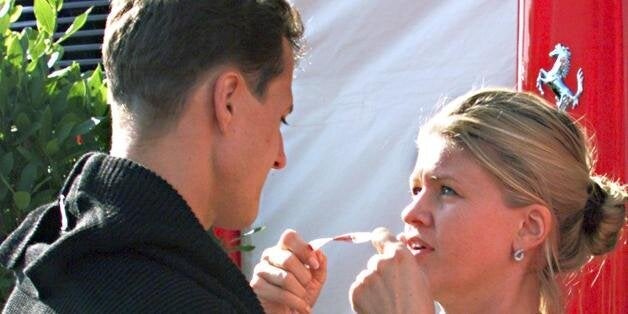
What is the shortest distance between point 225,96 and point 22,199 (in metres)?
1.30

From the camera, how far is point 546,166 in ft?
8.15

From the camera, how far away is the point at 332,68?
3.63 m

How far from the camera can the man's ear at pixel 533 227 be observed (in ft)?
8.06

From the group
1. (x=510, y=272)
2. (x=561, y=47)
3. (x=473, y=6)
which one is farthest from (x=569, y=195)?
(x=473, y=6)

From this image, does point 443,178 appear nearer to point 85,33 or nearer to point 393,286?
point 393,286

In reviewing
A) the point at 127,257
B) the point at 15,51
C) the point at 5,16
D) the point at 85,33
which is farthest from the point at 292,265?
the point at 85,33

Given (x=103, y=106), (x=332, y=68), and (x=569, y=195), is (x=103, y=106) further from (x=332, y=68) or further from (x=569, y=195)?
(x=569, y=195)

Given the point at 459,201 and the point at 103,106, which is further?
the point at 103,106

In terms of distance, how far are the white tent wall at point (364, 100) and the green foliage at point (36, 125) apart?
82 centimetres

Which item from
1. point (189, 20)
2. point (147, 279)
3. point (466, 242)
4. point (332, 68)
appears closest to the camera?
point (147, 279)

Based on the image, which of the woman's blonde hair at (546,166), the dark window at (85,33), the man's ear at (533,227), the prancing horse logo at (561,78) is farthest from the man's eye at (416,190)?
the dark window at (85,33)

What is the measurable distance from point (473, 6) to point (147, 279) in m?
2.11

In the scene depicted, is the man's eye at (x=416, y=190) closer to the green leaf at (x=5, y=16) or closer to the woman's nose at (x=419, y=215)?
the woman's nose at (x=419, y=215)

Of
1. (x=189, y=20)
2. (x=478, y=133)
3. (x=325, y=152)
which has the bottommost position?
(x=325, y=152)
